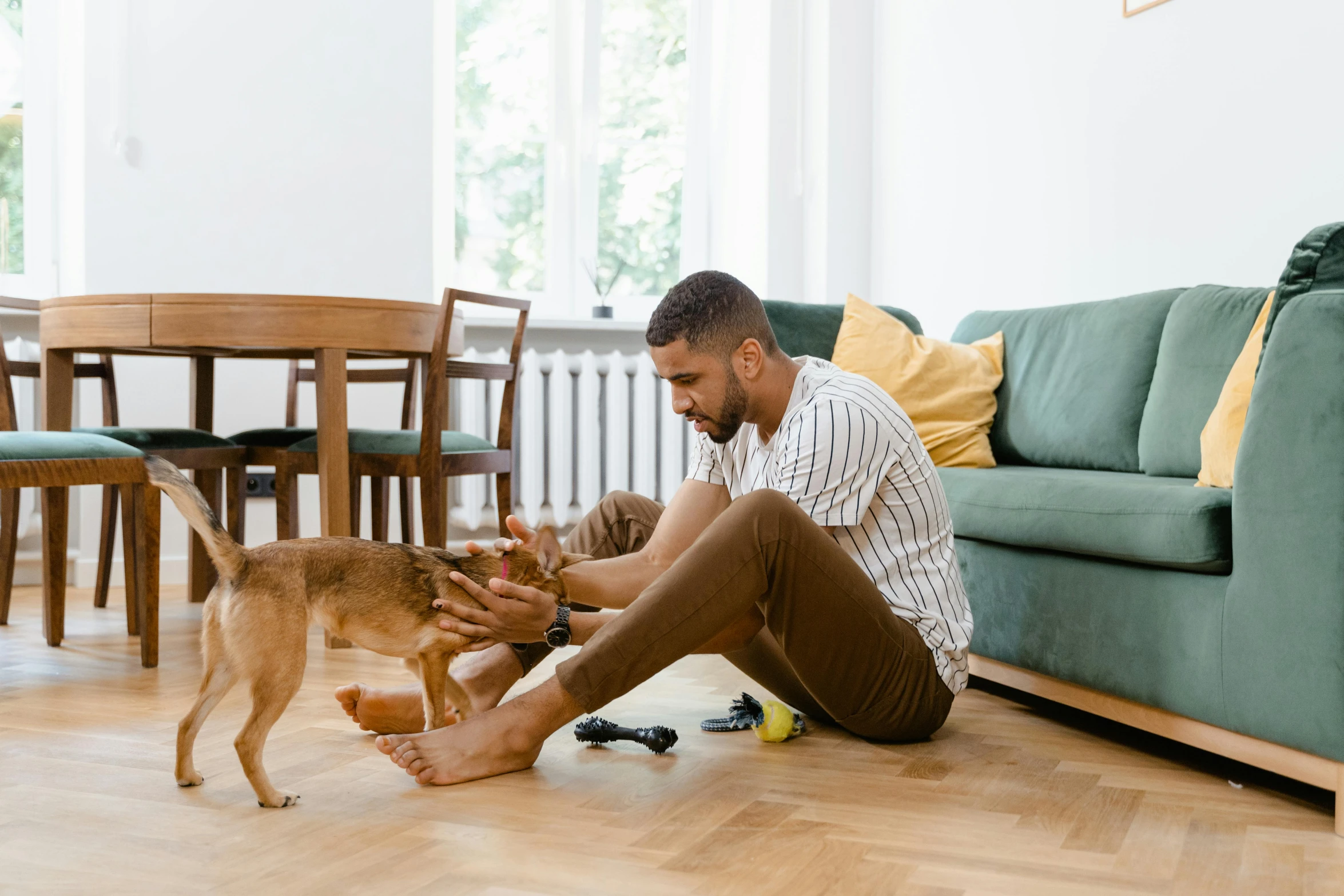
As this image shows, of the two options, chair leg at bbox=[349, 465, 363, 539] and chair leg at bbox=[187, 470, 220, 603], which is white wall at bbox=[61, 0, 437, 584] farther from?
chair leg at bbox=[349, 465, 363, 539]

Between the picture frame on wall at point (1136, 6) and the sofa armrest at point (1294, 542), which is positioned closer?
the sofa armrest at point (1294, 542)

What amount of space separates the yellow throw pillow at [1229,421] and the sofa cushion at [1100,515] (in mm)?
68

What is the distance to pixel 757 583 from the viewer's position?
5.37ft

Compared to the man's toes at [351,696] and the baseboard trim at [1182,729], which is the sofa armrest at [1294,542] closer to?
the baseboard trim at [1182,729]

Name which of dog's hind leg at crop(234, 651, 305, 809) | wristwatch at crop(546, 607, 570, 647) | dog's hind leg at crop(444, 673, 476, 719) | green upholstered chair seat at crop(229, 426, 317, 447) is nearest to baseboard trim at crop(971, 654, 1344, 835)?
wristwatch at crop(546, 607, 570, 647)

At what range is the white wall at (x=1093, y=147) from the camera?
2.70 metres

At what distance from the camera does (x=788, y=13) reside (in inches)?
182

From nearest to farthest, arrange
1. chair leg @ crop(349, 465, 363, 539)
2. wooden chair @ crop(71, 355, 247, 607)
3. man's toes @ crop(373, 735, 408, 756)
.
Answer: man's toes @ crop(373, 735, 408, 756)
wooden chair @ crop(71, 355, 247, 607)
chair leg @ crop(349, 465, 363, 539)

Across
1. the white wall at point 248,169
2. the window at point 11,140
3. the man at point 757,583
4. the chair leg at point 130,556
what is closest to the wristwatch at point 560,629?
the man at point 757,583

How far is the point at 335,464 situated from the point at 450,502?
5.32 feet

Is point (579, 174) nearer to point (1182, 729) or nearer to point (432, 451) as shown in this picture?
point (432, 451)

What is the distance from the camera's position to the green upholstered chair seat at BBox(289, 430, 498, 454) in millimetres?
3080

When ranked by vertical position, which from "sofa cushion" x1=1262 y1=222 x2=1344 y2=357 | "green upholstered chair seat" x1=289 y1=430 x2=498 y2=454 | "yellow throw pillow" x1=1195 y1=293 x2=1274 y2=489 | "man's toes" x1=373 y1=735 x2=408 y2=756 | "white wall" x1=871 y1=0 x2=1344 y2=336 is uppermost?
"white wall" x1=871 y1=0 x2=1344 y2=336

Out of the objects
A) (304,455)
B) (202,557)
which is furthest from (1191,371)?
(202,557)
